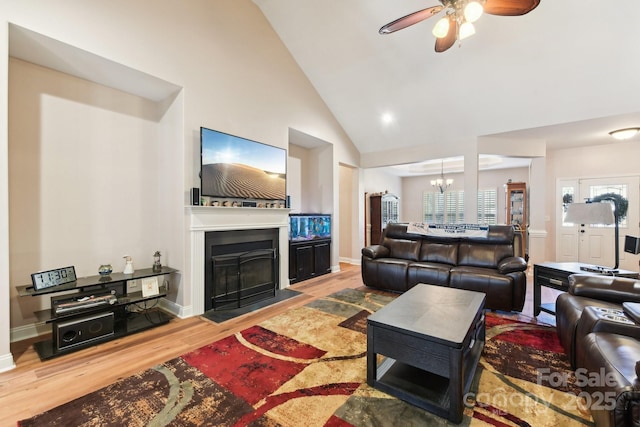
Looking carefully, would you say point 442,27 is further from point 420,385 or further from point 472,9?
point 420,385

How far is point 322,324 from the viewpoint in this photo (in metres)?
2.91

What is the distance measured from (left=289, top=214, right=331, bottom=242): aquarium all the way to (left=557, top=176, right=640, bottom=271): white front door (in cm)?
503

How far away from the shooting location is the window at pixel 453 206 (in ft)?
27.7

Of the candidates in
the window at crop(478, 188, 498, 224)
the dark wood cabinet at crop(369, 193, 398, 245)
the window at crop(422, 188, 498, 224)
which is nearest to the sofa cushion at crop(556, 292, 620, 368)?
the dark wood cabinet at crop(369, 193, 398, 245)

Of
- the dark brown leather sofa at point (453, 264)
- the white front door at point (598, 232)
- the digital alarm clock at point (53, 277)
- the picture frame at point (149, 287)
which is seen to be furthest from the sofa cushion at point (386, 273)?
the white front door at point (598, 232)

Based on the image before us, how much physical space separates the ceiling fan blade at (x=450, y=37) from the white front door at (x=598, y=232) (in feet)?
16.7

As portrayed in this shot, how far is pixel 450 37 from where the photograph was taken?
8.77 feet

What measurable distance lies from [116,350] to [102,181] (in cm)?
183

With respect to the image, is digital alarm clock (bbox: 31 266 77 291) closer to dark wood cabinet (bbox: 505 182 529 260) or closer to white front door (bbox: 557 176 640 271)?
white front door (bbox: 557 176 640 271)

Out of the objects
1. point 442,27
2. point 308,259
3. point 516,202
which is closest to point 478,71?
point 442,27

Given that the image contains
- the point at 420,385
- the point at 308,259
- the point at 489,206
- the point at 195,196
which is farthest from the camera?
the point at 489,206

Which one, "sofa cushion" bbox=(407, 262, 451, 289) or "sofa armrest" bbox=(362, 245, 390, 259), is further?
"sofa armrest" bbox=(362, 245, 390, 259)

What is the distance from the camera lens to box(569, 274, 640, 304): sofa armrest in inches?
81.0

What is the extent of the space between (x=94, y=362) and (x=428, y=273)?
3670mm
